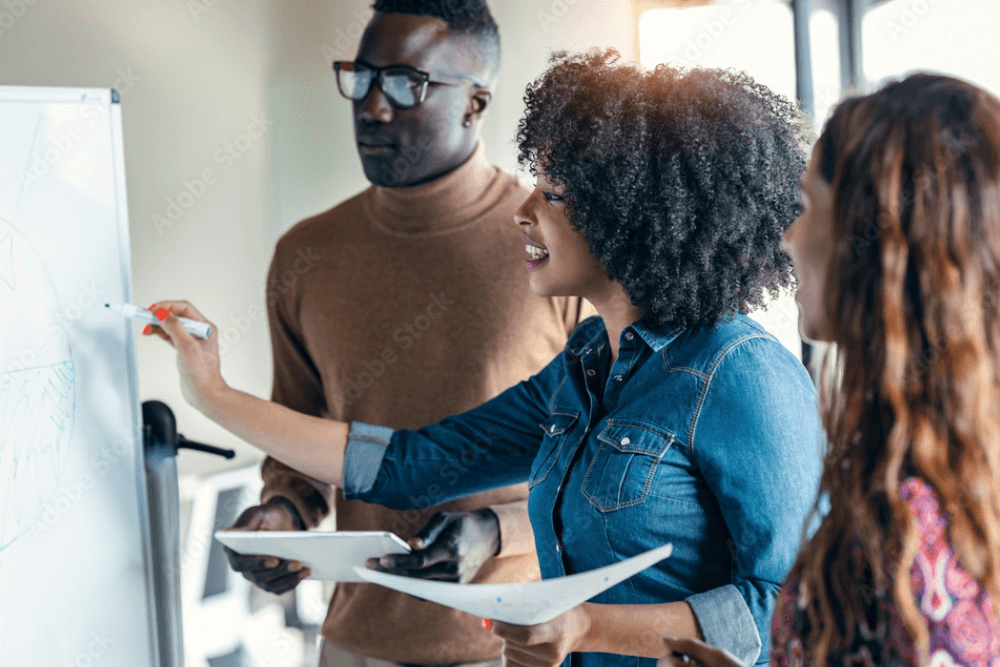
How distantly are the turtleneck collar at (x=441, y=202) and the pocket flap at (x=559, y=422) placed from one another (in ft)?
1.80

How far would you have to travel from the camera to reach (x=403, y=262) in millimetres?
1547

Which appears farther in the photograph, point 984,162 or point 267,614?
point 267,614

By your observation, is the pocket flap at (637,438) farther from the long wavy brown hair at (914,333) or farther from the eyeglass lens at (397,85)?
the eyeglass lens at (397,85)

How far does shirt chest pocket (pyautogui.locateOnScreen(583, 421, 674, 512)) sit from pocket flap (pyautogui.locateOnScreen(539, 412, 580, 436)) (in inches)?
3.9

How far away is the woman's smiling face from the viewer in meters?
1.09

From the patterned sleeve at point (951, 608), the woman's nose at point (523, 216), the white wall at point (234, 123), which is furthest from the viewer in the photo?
the white wall at point (234, 123)

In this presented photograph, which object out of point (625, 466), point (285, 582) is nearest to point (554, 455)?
point (625, 466)

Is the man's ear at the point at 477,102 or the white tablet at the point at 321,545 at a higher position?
the man's ear at the point at 477,102

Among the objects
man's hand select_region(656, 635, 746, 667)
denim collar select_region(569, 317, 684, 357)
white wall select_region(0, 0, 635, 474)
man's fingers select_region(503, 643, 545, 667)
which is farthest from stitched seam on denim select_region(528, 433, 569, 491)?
white wall select_region(0, 0, 635, 474)

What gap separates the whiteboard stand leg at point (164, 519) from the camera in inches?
50.5

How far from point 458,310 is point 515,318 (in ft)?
0.36

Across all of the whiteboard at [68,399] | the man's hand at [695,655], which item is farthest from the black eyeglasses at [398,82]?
the man's hand at [695,655]

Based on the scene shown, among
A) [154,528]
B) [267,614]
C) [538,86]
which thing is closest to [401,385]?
[154,528]

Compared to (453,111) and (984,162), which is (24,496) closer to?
(453,111)
